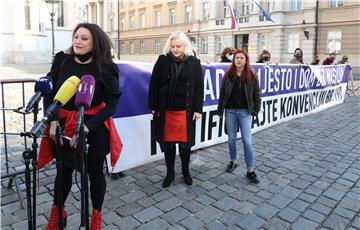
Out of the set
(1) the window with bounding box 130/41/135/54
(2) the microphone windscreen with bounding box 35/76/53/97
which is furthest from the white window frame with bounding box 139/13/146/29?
(2) the microphone windscreen with bounding box 35/76/53/97

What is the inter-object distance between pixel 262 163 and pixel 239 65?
1.63m

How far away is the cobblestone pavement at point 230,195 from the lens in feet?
11.3

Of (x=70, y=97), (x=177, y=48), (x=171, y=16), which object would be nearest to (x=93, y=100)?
(x=70, y=97)

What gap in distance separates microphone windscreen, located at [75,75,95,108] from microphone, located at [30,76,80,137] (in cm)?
5

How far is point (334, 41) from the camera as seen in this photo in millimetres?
28984

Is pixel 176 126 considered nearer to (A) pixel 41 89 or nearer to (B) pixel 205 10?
(A) pixel 41 89

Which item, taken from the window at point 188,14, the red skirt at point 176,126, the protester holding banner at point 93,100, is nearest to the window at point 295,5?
the window at point 188,14

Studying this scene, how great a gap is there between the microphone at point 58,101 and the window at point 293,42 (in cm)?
3191

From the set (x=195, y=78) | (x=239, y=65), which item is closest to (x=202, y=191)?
(x=195, y=78)

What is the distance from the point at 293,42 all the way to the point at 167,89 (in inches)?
1195

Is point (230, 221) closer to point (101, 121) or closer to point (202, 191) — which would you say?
point (202, 191)

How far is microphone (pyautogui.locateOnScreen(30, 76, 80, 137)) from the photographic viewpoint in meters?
2.06

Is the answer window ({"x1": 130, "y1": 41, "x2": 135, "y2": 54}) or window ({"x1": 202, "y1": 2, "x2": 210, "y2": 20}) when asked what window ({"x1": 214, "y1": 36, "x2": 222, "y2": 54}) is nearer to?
window ({"x1": 202, "y1": 2, "x2": 210, "y2": 20})

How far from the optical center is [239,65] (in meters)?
4.65
